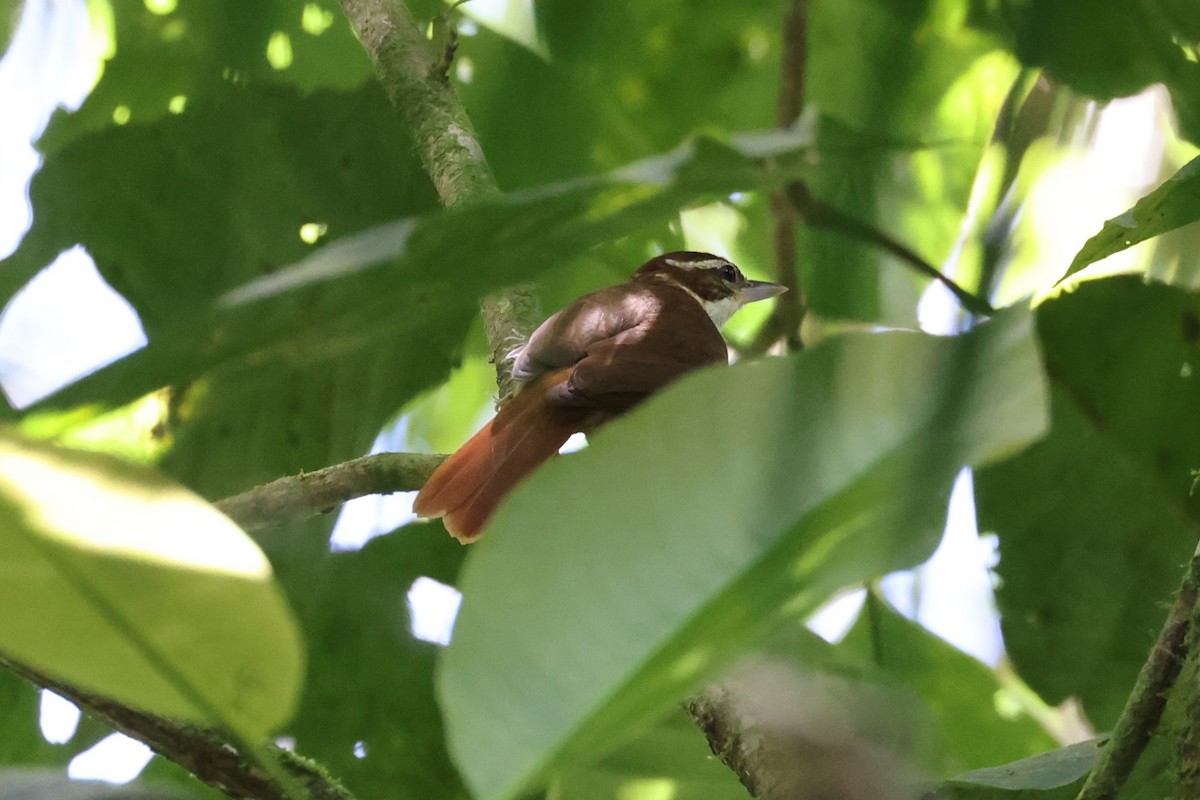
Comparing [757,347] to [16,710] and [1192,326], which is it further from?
[16,710]

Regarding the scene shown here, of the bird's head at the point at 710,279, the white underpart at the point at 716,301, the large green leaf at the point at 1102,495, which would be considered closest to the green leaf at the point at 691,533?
the large green leaf at the point at 1102,495

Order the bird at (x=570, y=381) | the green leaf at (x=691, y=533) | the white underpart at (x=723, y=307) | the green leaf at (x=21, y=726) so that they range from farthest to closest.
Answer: the white underpart at (x=723, y=307) → the bird at (x=570, y=381) → the green leaf at (x=21, y=726) → the green leaf at (x=691, y=533)

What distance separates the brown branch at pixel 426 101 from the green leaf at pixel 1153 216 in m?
0.79

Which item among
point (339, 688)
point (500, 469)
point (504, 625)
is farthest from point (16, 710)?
point (504, 625)

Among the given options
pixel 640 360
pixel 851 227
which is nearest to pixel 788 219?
pixel 640 360

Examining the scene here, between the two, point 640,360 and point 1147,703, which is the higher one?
point 1147,703

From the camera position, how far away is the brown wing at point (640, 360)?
1356mm

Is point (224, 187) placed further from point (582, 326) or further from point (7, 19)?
point (582, 326)

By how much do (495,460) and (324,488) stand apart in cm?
23

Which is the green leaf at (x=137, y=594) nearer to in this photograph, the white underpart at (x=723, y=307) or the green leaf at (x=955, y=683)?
the green leaf at (x=955, y=683)

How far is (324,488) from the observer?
1.12m

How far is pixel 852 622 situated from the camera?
1.05 metres

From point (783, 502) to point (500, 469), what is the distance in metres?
0.91

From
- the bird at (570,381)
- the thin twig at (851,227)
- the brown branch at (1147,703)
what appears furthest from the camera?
the bird at (570,381)
